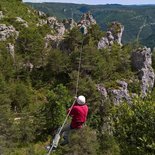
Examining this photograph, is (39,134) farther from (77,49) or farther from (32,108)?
(77,49)

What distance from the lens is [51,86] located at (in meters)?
75.1

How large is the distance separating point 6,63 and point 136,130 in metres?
46.7

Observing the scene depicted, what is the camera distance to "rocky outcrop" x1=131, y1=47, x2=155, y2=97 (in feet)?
248

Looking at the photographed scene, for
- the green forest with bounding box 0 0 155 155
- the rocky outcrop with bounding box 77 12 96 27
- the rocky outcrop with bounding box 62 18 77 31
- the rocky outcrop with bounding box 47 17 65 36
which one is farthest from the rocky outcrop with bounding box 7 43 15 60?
the rocky outcrop with bounding box 62 18 77 31

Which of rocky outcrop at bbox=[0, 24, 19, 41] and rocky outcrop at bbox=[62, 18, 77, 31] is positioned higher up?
rocky outcrop at bbox=[0, 24, 19, 41]

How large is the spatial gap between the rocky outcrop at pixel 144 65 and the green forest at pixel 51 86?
45.4 inches

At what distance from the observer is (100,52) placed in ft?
255

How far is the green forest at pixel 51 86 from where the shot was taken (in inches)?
2168

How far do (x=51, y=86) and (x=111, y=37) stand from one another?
659 inches

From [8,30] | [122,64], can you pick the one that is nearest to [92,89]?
[122,64]

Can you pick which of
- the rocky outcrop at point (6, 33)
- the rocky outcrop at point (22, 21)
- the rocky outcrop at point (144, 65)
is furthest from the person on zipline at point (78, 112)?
the rocky outcrop at point (22, 21)

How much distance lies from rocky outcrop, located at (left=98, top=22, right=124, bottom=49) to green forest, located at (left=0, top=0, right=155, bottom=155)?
1.30 meters

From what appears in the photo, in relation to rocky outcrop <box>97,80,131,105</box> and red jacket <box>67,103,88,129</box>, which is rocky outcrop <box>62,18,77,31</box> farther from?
red jacket <box>67,103,88,129</box>

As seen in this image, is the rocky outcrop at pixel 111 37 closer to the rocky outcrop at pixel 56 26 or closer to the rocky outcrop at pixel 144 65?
the rocky outcrop at pixel 144 65
